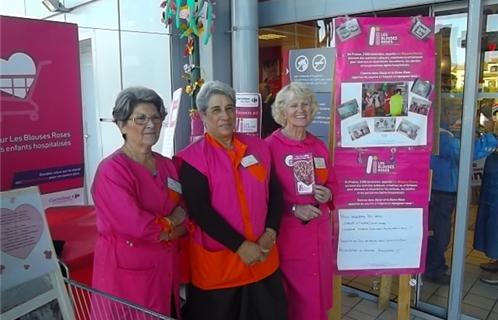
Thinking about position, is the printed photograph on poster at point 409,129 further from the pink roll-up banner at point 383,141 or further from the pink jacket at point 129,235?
the pink jacket at point 129,235

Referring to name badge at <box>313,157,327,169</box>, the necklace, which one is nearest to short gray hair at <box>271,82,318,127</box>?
name badge at <box>313,157,327,169</box>

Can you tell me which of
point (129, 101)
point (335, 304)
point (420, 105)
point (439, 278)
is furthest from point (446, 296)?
point (129, 101)

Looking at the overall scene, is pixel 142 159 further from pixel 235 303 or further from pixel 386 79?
pixel 386 79

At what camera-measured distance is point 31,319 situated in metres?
1.15

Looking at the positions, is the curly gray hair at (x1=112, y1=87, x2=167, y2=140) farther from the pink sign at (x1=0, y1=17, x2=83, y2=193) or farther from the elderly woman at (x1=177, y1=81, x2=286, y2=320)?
the pink sign at (x1=0, y1=17, x2=83, y2=193)

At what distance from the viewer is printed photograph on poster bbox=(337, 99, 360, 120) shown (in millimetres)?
2271

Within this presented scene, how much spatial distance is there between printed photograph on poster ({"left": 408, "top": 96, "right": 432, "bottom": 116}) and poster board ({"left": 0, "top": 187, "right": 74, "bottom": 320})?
1.84m

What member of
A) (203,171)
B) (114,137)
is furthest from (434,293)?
(114,137)

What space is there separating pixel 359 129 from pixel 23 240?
1.69 m

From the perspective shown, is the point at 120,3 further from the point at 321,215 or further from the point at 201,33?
the point at 321,215

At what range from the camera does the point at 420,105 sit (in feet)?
7.38

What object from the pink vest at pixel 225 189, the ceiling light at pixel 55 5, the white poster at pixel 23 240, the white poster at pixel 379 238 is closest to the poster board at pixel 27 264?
the white poster at pixel 23 240

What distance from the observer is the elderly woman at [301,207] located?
1996 mm

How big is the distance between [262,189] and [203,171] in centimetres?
26
